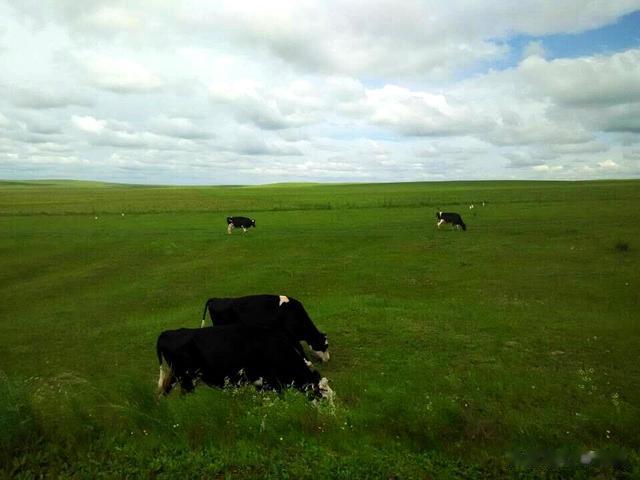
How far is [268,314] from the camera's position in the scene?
13367mm

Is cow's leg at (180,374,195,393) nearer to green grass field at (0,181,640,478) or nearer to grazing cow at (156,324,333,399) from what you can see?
grazing cow at (156,324,333,399)

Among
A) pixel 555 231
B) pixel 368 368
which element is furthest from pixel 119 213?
pixel 368 368

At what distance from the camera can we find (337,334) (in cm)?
1435

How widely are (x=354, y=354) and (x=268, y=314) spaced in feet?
8.32

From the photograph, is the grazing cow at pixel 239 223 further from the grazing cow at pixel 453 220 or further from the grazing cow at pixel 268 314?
the grazing cow at pixel 268 314

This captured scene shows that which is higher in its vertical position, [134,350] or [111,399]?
[111,399]

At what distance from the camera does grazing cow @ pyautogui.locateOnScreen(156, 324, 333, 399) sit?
9.27 meters

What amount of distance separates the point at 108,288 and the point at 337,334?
12649 millimetres

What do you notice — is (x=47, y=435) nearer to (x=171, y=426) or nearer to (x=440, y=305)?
(x=171, y=426)

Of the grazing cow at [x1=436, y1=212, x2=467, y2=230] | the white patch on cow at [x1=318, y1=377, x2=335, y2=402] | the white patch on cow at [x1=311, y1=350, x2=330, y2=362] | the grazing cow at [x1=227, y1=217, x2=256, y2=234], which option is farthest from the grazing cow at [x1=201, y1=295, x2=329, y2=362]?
the grazing cow at [x1=436, y1=212, x2=467, y2=230]

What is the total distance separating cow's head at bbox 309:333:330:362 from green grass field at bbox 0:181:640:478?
266mm

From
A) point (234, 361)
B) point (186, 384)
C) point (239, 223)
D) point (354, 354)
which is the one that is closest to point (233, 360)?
point (234, 361)

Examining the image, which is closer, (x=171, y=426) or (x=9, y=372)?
(x=171, y=426)

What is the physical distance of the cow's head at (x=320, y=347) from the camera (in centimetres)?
1228
